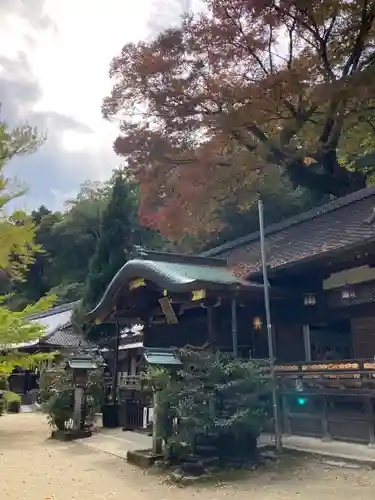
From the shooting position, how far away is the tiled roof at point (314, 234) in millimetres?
9234

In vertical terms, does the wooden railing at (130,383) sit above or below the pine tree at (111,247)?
below

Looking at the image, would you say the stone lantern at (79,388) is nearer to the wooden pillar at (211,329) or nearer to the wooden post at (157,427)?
the wooden pillar at (211,329)

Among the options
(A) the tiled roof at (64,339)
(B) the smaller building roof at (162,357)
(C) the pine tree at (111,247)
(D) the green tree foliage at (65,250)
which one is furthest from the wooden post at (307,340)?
(D) the green tree foliage at (65,250)

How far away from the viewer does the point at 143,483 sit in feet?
22.2

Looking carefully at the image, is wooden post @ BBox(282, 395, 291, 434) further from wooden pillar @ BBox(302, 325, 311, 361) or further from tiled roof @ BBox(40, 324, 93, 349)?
tiled roof @ BBox(40, 324, 93, 349)

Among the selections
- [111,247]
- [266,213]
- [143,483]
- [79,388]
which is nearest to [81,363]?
[79,388]

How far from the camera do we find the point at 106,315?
13.0 metres

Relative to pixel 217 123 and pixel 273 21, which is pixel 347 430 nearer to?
pixel 217 123

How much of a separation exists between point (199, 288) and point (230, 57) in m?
8.07

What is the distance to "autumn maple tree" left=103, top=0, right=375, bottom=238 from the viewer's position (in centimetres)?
1266

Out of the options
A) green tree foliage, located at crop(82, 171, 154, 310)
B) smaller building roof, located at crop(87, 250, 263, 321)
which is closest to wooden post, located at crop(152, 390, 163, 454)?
smaller building roof, located at crop(87, 250, 263, 321)

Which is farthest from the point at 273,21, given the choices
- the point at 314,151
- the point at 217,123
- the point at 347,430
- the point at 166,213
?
the point at 347,430

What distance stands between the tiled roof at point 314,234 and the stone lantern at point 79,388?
4717 millimetres

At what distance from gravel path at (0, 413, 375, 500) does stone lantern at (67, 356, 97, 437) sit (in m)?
2.89
